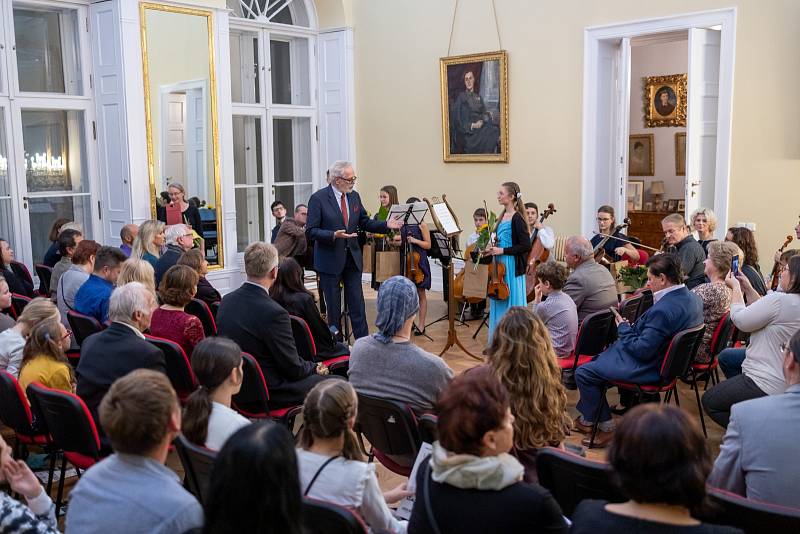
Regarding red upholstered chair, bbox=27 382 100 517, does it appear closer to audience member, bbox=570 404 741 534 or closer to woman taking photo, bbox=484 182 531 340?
audience member, bbox=570 404 741 534

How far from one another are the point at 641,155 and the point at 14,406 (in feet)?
31.8

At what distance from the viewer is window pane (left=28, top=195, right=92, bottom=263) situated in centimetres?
837

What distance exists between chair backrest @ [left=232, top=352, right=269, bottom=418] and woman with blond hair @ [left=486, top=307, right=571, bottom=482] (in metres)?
1.26

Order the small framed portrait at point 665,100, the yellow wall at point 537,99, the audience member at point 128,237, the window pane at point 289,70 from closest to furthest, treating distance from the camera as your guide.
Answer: the audience member at point 128,237 → the yellow wall at point 537,99 → the window pane at point 289,70 → the small framed portrait at point 665,100

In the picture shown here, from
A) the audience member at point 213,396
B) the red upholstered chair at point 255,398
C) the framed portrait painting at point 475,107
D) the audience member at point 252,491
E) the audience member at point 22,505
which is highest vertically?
the framed portrait painting at point 475,107

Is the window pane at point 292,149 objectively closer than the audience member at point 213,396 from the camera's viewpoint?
No

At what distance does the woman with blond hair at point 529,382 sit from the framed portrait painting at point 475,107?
6293 millimetres

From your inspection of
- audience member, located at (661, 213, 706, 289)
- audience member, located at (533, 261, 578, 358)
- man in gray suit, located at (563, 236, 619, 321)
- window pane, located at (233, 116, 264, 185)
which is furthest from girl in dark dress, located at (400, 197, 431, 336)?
window pane, located at (233, 116, 264, 185)

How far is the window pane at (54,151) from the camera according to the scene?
8.36 metres

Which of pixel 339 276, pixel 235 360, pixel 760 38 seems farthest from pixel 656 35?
pixel 235 360

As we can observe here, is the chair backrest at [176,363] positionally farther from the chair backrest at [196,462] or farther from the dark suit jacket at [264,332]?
the chair backrest at [196,462]

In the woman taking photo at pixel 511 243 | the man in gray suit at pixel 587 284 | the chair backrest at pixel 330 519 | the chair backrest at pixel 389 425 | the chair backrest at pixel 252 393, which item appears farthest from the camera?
the woman taking photo at pixel 511 243

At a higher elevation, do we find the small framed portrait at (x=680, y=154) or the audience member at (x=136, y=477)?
the small framed portrait at (x=680, y=154)

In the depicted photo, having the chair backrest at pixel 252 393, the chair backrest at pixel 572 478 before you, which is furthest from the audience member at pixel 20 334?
the chair backrest at pixel 572 478
